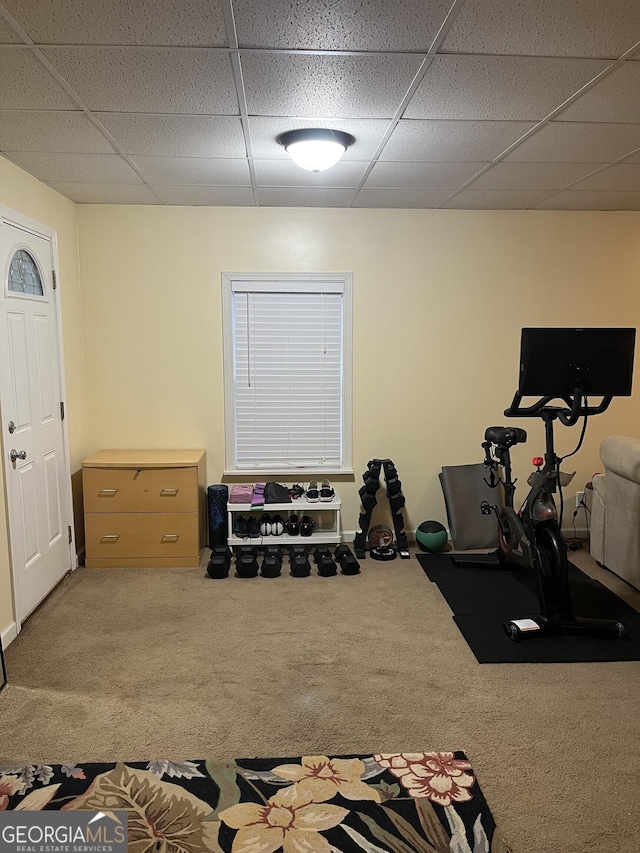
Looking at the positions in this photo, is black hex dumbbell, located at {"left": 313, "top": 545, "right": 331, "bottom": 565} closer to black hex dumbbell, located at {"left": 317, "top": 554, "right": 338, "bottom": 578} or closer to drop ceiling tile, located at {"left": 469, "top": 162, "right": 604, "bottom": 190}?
black hex dumbbell, located at {"left": 317, "top": 554, "right": 338, "bottom": 578}

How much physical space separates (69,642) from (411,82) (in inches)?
124

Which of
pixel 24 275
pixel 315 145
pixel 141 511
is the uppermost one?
pixel 315 145

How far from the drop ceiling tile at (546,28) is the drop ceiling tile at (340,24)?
3.8 inches

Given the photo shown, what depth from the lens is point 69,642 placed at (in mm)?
3375

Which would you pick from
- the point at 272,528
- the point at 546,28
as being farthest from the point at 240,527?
the point at 546,28

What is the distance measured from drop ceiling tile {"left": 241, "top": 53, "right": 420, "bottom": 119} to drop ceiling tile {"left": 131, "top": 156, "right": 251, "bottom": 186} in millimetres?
847

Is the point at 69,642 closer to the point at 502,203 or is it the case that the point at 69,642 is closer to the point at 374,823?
the point at 374,823

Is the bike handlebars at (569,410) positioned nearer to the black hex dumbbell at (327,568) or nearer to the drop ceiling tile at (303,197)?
Answer: the black hex dumbbell at (327,568)

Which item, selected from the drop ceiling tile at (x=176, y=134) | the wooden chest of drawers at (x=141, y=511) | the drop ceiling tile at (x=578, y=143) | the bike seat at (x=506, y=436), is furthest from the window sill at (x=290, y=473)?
the drop ceiling tile at (x=578, y=143)

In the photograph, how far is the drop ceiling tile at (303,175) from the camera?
11.7ft

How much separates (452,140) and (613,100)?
0.77 metres

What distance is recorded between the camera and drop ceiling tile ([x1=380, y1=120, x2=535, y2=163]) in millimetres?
2861

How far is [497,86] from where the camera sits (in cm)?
240

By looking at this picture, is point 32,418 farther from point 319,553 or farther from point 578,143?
point 578,143
